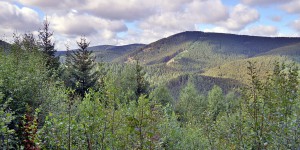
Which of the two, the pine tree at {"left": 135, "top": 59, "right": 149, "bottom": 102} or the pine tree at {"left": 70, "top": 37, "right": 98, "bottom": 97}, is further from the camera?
the pine tree at {"left": 135, "top": 59, "right": 149, "bottom": 102}

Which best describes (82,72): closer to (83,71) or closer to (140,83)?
(83,71)

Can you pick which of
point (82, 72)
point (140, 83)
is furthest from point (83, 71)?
point (140, 83)

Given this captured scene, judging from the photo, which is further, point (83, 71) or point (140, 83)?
point (140, 83)

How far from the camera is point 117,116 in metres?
6.04

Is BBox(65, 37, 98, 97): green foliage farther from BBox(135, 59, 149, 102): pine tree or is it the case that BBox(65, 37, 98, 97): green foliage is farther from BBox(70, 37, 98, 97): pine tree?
BBox(135, 59, 149, 102): pine tree

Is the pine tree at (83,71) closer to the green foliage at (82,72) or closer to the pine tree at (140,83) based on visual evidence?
the green foliage at (82,72)

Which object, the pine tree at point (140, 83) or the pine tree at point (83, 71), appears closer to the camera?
the pine tree at point (83, 71)

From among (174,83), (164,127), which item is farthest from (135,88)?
(174,83)

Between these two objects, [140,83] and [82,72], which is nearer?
[82,72]

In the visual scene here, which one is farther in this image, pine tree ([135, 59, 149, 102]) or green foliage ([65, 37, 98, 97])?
pine tree ([135, 59, 149, 102])

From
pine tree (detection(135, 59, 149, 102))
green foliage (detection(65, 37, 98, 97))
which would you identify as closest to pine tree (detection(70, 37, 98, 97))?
green foliage (detection(65, 37, 98, 97))

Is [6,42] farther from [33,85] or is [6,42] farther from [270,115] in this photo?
[270,115]

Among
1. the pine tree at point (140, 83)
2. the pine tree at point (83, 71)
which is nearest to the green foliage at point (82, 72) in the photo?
the pine tree at point (83, 71)

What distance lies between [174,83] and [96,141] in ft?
608
